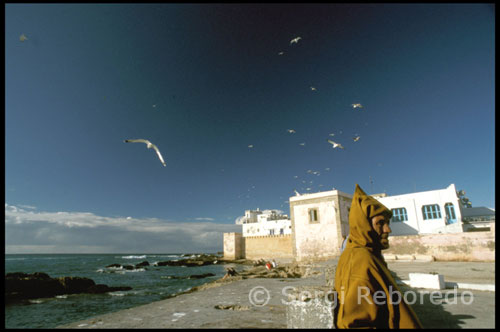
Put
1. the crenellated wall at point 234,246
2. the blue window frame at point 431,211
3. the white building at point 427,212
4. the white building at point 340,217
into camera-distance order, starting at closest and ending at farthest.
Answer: the white building at point 340,217 → the white building at point 427,212 → the blue window frame at point 431,211 → the crenellated wall at point 234,246

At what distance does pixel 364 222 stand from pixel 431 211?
26.4 metres

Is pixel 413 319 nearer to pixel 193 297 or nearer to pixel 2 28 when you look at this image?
pixel 193 297

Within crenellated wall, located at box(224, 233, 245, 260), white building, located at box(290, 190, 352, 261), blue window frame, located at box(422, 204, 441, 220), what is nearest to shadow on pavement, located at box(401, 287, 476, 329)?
white building, located at box(290, 190, 352, 261)

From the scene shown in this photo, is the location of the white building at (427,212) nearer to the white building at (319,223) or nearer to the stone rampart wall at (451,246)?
the white building at (319,223)

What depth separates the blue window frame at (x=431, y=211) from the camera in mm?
22723

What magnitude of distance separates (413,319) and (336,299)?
0.70 metres

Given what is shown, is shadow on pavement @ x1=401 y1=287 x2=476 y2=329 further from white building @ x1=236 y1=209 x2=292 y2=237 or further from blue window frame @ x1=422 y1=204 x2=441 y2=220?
white building @ x1=236 y1=209 x2=292 y2=237

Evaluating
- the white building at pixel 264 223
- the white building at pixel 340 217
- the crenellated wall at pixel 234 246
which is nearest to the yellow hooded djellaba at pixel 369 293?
the white building at pixel 340 217

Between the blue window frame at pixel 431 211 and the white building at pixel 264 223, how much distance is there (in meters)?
32.2

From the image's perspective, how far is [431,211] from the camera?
23.1 m

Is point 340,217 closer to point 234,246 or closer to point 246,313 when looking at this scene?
point 246,313

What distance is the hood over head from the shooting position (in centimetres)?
244

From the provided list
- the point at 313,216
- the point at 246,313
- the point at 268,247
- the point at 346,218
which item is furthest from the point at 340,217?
the point at 268,247

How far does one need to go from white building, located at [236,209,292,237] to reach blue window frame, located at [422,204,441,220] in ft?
106
